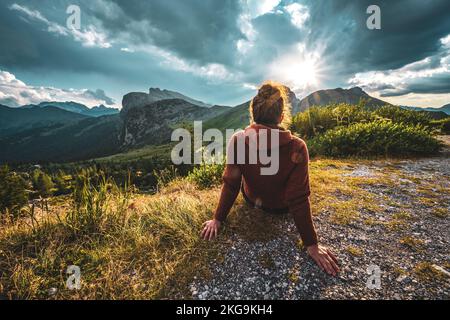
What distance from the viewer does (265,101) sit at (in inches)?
116

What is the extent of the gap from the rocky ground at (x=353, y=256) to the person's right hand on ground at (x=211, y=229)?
23 centimetres

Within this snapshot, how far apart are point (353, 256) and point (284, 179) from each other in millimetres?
1432

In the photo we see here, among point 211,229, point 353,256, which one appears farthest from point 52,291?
point 353,256

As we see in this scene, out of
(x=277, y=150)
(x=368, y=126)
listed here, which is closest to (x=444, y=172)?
(x=368, y=126)

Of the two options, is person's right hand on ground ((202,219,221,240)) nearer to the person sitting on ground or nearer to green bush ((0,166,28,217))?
the person sitting on ground

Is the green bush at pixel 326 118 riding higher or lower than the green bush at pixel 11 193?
higher

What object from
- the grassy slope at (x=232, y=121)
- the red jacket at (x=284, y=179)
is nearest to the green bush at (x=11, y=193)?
the red jacket at (x=284, y=179)

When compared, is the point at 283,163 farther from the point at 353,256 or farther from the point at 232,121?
the point at 232,121

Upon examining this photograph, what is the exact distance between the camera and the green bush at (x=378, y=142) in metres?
8.82

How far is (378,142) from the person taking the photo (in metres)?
8.80

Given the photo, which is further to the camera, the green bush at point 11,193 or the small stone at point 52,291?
the green bush at point 11,193

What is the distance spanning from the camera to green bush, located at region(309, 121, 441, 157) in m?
8.82

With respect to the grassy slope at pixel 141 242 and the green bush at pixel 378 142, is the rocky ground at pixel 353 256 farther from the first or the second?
the green bush at pixel 378 142

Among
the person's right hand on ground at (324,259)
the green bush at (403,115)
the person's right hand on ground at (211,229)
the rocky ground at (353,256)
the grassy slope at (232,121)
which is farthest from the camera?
the grassy slope at (232,121)
